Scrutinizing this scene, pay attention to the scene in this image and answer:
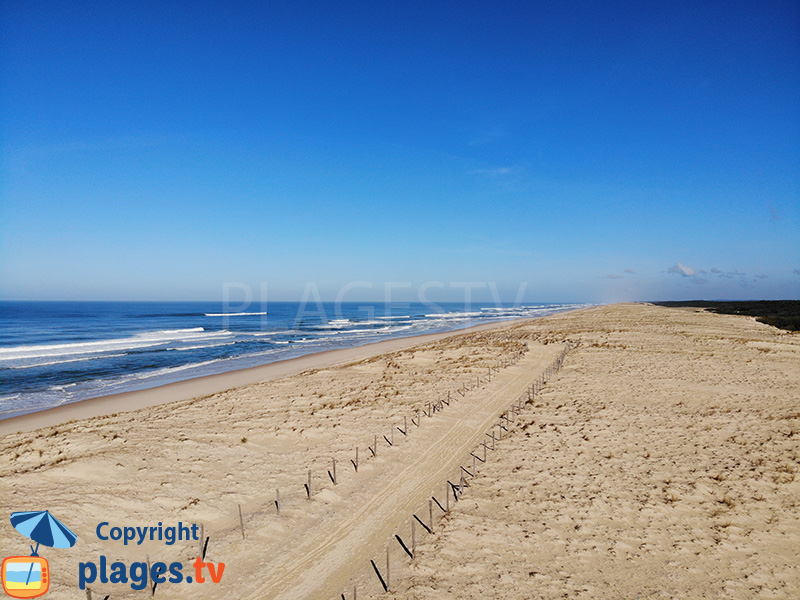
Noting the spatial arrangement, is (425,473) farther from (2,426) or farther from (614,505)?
(2,426)

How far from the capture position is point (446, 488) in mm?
8609

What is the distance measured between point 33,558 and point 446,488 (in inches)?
297

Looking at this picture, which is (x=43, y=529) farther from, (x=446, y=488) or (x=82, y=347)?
(x=82, y=347)

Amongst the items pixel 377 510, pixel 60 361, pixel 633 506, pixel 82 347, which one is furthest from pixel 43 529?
pixel 82 347

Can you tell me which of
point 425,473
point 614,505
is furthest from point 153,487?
point 614,505

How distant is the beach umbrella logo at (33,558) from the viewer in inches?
238

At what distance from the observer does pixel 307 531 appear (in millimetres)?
7477

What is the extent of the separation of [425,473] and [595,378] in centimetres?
1158

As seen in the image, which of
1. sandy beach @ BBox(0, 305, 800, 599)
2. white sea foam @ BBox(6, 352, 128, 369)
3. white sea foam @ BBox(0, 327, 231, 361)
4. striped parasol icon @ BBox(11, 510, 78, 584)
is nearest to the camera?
sandy beach @ BBox(0, 305, 800, 599)

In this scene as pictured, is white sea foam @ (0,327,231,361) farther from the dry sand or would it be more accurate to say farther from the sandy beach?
the dry sand

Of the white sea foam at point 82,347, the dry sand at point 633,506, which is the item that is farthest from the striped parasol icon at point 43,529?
the white sea foam at point 82,347

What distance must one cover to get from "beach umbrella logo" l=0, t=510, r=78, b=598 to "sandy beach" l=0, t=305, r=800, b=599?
16 cm

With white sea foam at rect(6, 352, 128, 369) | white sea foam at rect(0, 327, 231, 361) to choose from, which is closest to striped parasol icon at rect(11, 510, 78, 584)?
white sea foam at rect(6, 352, 128, 369)

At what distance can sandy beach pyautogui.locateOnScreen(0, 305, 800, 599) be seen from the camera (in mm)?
6203
